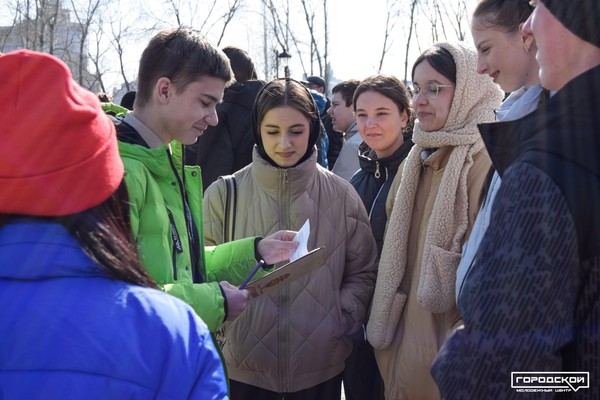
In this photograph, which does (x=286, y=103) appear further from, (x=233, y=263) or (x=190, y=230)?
(x=190, y=230)

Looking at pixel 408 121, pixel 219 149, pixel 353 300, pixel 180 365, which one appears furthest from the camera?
pixel 219 149

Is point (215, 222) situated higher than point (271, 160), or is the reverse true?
point (271, 160)

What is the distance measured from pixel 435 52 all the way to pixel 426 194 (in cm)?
66

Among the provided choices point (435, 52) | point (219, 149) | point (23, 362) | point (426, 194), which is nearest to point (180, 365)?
point (23, 362)

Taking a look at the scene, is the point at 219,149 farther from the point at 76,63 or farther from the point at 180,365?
the point at 76,63

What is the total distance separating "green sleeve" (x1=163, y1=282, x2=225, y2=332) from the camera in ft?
5.80

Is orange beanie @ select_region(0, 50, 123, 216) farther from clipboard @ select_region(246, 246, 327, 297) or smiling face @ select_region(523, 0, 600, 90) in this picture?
clipboard @ select_region(246, 246, 327, 297)

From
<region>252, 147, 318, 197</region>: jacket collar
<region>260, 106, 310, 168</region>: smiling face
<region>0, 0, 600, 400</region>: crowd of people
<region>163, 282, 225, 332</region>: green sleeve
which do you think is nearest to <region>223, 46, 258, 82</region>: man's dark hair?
<region>0, 0, 600, 400</region>: crowd of people

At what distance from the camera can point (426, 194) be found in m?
2.55

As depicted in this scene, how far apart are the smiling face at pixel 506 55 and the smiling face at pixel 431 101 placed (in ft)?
1.13

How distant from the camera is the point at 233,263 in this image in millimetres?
2398

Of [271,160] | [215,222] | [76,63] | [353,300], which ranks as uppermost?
[76,63]

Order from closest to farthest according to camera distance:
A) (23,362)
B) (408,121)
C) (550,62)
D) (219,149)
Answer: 1. (23,362)
2. (550,62)
3. (408,121)
4. (219,149)

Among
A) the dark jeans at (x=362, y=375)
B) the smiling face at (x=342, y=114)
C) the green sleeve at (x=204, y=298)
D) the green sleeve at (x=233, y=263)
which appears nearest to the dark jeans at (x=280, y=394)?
the dark jeans at (x=362, y=375)
